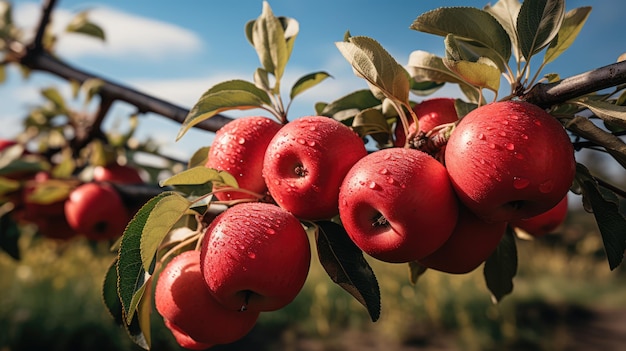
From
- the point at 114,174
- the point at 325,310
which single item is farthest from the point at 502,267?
the point at 325,310

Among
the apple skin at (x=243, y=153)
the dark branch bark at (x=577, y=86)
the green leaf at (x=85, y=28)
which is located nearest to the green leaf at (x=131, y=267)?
the apple skin at (x=243, y=153)

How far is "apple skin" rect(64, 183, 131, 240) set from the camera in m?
1.31

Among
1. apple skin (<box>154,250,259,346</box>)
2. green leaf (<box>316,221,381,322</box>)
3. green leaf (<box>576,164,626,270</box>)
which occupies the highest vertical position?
green leaf (<box>576,164,626,270</box>)

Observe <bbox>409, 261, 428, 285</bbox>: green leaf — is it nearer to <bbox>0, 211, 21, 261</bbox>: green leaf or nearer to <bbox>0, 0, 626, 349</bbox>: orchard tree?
<bbox>0, 0, 626, 349</bbox>: orchard tree

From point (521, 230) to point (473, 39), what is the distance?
1.15 ft

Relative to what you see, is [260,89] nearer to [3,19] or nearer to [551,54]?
Result: [551,54]

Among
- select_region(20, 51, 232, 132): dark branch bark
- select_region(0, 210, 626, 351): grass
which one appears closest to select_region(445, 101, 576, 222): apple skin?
select_region(20, 51, 232, 132): dark branch bark

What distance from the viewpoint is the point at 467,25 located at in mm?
618

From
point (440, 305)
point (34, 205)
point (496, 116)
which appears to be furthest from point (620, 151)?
point (440, 305)

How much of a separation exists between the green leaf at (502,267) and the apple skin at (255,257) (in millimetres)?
353

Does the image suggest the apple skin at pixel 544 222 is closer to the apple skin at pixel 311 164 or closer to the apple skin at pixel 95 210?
the apple skin at pixel 311 164

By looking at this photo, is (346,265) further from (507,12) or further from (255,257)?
(507,12)

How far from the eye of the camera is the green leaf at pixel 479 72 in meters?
0.56

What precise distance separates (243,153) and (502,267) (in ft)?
1.45
